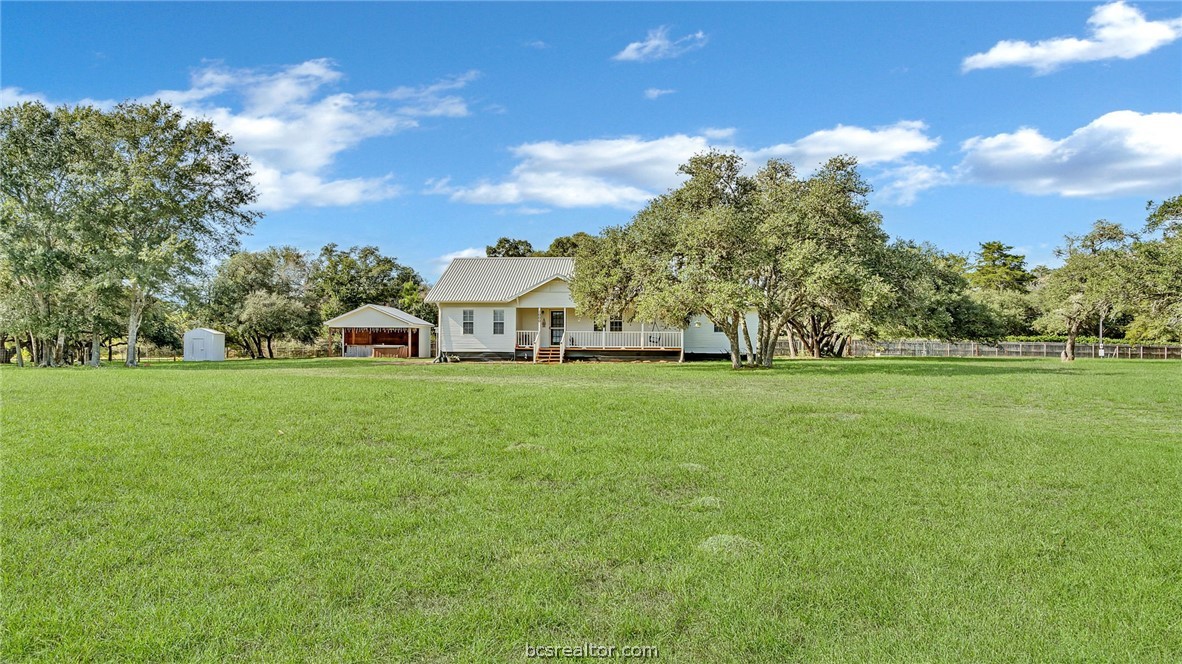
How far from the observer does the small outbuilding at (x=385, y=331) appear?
3894 cm

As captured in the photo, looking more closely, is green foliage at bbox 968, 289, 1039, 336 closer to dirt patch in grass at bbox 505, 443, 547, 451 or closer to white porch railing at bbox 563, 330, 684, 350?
white porch railing at bbox 563, 330, 684, 350

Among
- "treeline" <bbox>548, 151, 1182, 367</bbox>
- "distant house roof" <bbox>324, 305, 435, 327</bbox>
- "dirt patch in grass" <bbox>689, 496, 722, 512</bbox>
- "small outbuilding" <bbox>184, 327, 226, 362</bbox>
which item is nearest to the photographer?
"dirt patch in grass" <bbox>689, 496, 722, 512</bbox>

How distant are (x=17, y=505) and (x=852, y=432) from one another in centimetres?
862

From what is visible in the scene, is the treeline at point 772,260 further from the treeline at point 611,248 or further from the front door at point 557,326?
the front door at point 557,326

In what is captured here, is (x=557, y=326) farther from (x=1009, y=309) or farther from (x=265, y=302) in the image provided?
(x=1009, y=309)

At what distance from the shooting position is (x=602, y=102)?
19.2 m

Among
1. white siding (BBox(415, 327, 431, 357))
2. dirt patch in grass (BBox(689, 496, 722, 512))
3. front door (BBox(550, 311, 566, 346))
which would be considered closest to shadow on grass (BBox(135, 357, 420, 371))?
front door (BBox(550, 311, 566, 346))

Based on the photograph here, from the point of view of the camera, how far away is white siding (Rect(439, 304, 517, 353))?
1168 inches

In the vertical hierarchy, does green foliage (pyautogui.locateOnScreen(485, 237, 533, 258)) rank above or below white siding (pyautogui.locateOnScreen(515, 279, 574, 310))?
above

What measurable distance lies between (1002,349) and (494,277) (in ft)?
123

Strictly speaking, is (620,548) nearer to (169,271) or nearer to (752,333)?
(169,271)

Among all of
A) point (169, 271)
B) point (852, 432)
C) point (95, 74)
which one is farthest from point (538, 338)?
point (852, 432)

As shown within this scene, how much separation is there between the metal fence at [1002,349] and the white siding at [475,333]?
24861 mm

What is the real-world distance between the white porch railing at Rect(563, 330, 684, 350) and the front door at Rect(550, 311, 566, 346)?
1045 mm
